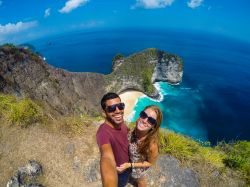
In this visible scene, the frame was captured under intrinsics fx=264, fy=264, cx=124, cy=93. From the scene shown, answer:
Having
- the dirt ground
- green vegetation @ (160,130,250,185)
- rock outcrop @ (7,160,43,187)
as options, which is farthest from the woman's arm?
green vegetation @ (160,130,250,185)

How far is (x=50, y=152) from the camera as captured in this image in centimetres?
1105

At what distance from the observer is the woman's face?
597 cm

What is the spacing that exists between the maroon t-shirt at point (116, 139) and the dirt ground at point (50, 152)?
186 inches

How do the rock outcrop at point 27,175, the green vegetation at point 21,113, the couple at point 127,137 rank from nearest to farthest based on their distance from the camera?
the couple at point 127,137 → the rock outcrop at point 27,175 → the green vegetation at point 21,113

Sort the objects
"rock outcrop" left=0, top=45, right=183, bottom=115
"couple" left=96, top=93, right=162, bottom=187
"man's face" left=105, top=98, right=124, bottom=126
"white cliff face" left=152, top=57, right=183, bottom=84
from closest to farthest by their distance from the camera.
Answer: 1. "couple" left=96, top=93, right=162, bottom=187
2. "man's face" left=105, top=98, right=124, bottom=126
3. "rock outcrop" left=0, top=45, right=183, bottom=115
4. "white cliff face" left=152, top=57, right=183, bottom=84

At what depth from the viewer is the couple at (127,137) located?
211 inches

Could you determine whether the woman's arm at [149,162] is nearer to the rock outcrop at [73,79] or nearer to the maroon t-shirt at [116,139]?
the maroon t-shirt at [116,139]

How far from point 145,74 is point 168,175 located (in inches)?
3332

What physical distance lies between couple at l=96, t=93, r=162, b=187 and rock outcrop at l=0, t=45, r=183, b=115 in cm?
Result: 2844

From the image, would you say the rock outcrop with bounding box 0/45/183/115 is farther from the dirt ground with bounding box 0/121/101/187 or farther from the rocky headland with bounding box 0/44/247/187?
the dirt ground with bounding box 0/121/101/187

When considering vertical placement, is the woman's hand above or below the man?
below

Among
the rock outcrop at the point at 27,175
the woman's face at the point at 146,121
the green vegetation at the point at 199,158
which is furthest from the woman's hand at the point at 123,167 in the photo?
the green vegetation at the point at 199,158

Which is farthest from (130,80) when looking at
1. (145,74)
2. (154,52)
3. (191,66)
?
(191,66)

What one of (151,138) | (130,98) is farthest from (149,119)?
(130,98)
